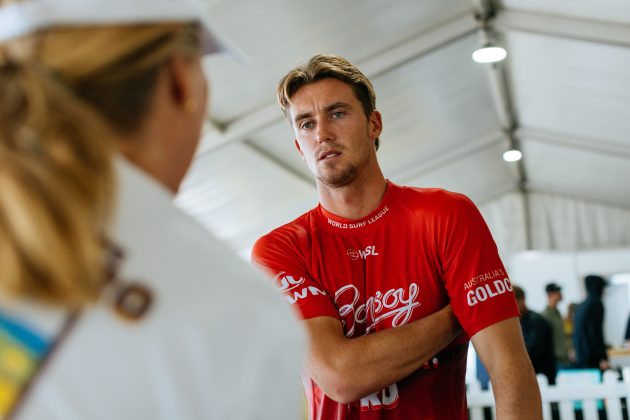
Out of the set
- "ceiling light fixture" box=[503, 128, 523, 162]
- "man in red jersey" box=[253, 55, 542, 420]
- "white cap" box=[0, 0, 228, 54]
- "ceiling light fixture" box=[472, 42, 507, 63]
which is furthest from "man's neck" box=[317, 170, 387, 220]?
"ceiling light fixture" box=[503, 128, 523, 162]

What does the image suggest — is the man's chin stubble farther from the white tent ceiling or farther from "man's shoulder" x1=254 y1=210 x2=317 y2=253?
the white tent ceiling

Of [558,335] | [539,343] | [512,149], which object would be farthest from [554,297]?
[512,149]

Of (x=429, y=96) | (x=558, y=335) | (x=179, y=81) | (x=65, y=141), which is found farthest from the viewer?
(x=429, y=96)

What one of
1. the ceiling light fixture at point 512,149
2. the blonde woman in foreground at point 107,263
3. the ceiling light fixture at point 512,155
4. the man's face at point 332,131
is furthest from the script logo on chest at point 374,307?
the ceiling light fixture at point 512,155

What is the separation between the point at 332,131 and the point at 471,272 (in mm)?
560

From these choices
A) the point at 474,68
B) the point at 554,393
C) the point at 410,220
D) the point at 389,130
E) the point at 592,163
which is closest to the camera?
the point at 410,220

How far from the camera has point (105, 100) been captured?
0.74 m

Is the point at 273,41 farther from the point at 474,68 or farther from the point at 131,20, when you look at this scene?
the point at 131,20

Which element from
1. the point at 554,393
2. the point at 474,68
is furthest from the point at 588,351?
the point at 474,68

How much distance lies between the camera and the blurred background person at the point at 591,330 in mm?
7598

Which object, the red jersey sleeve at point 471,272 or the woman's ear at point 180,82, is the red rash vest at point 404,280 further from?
the woman's ear at point 180,82

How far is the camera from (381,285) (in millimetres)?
1845

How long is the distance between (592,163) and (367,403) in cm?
1288

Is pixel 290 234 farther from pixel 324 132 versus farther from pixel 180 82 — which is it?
pixel 180 82
